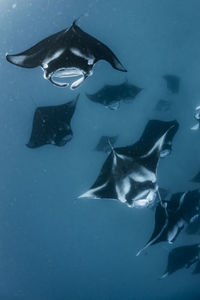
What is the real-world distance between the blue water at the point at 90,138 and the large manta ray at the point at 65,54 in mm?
3653

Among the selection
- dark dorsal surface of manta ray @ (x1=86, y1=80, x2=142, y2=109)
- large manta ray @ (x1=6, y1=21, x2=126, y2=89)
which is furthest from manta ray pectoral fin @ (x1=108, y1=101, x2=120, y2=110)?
large manta ray @ (x1=6, y1=21, x2=126, y2=89)

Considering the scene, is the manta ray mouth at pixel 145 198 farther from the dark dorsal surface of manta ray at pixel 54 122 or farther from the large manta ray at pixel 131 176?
the dark dorsal surface of manta ray at pixel 54 122

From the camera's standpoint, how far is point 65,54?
3434 millimetres

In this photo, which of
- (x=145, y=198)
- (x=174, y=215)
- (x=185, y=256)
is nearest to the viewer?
(x=145, y=198)

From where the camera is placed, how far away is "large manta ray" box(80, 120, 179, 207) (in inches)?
Answer: 172

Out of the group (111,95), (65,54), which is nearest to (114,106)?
(111,95)

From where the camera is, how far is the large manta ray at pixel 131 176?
436 cm

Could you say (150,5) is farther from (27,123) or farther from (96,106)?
(27,123)

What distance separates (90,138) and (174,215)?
13.1 metres

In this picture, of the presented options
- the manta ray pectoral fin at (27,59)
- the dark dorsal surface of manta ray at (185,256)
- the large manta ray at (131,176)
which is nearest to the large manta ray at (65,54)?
the manta ray pectoral fin at (27,59)

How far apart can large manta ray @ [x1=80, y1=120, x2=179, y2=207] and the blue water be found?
3.40m

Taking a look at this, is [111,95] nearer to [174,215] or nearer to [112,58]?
[174,215]

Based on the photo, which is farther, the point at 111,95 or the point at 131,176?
the point at 111,95

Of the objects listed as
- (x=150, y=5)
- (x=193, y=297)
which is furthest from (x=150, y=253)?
(x=150, y=5)
